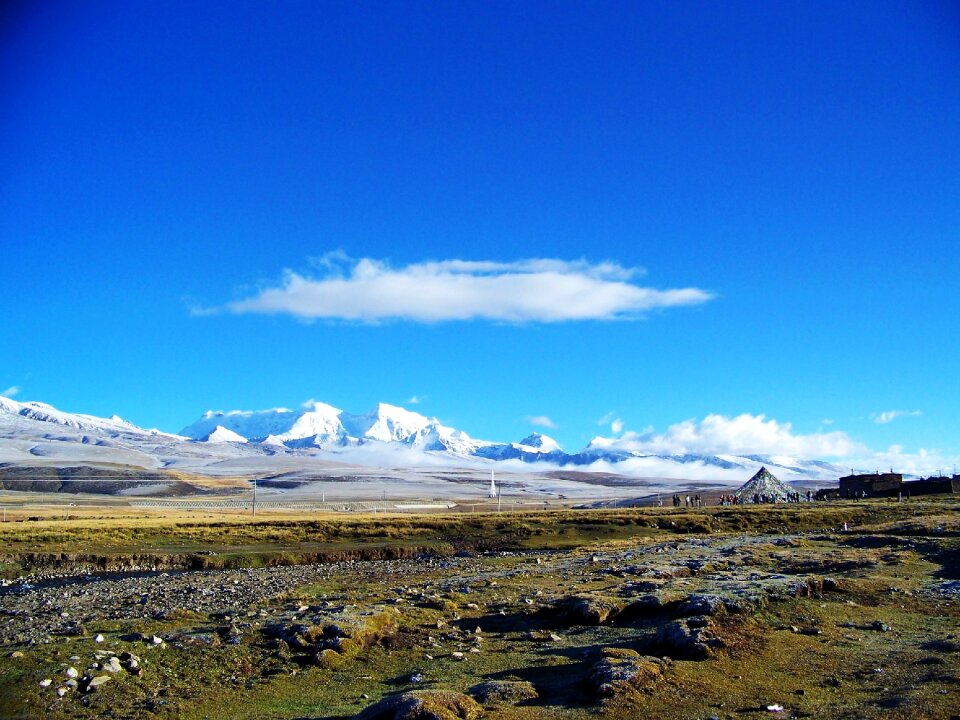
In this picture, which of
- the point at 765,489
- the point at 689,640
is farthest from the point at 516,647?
the point at 765,489

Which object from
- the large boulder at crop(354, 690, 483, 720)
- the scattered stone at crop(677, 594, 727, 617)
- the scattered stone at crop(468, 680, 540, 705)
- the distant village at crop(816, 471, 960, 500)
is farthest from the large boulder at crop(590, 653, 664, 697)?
the distant village at crop(816, 471, 960, 500)

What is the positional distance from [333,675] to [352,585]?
16.0 m

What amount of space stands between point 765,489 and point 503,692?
121 metres

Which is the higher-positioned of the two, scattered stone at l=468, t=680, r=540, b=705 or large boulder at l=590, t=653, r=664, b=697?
large boulder at l=590, t=653, r=664, b=697

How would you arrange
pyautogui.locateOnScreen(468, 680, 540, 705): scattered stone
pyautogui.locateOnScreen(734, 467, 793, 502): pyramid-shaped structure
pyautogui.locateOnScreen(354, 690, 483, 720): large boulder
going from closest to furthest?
pyautogui.locateOnScreen(354, 690, 483, 720): large boulder < pyautogui.locateOnScreen(468, 680, 540, 705): scattered stone < pyautogui.locateOnScreen(734, 467, 793, 502): pyramid-shaped structure

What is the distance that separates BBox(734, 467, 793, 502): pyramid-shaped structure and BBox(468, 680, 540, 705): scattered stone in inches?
4522

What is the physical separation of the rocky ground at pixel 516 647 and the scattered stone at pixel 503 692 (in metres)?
0.05

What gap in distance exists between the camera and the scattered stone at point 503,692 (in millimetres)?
15477

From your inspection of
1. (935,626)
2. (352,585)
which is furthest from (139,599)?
(935,626)

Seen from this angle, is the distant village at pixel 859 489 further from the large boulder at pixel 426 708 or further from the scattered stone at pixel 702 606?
the large boulder at pixel 426 708

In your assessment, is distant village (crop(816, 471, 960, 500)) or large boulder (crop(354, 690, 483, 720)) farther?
distant village (crop(816, 471, 960, 500))

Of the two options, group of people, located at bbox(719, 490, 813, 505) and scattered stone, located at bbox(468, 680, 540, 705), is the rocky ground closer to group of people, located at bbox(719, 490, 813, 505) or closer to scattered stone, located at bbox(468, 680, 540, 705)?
scattered stone, located at bbox(468, 680, 540, 705)

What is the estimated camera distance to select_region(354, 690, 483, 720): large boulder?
13594 millimetres

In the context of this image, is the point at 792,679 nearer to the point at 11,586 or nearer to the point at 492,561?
the point at 492,561
